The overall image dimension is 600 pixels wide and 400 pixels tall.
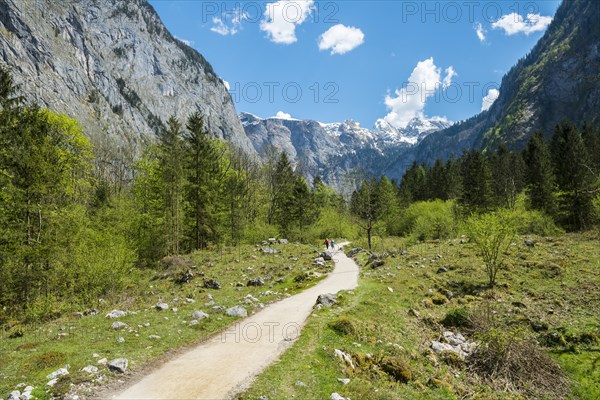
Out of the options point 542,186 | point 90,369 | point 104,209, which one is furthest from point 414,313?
point 542,186

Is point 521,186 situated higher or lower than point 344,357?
higher

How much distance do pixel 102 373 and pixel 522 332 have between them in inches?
633

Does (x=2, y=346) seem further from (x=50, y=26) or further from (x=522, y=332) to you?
(x=50, y=26)

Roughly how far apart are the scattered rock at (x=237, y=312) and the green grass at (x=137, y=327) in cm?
34

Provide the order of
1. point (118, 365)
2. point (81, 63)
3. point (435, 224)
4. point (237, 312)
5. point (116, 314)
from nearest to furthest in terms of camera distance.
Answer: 1. point (118, 365)
2. point (116, 314)
3. point (237, 312)
4. point (435, 224)
5. point (81, 63)

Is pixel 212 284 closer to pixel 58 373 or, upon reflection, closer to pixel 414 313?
pixel 58 373

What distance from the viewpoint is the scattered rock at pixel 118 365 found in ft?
31.6

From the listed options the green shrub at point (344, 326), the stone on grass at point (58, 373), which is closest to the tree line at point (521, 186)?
the green shrub at point (344, 326)

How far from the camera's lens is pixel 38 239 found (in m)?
18.7

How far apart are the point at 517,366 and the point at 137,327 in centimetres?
1462

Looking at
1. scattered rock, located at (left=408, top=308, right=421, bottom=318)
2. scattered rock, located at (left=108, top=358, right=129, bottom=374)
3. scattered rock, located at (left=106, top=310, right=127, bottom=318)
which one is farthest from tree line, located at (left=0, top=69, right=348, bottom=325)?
scattered rock, located at (left=408, top=308, right=421, bottom=318)

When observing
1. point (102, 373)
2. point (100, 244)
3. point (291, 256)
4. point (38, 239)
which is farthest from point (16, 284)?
point (291, 256)

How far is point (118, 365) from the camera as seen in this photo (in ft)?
31.8

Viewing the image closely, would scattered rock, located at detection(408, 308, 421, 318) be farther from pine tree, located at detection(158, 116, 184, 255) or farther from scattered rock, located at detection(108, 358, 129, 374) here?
pine tree, located at detection(158, 116, 184, 255)
